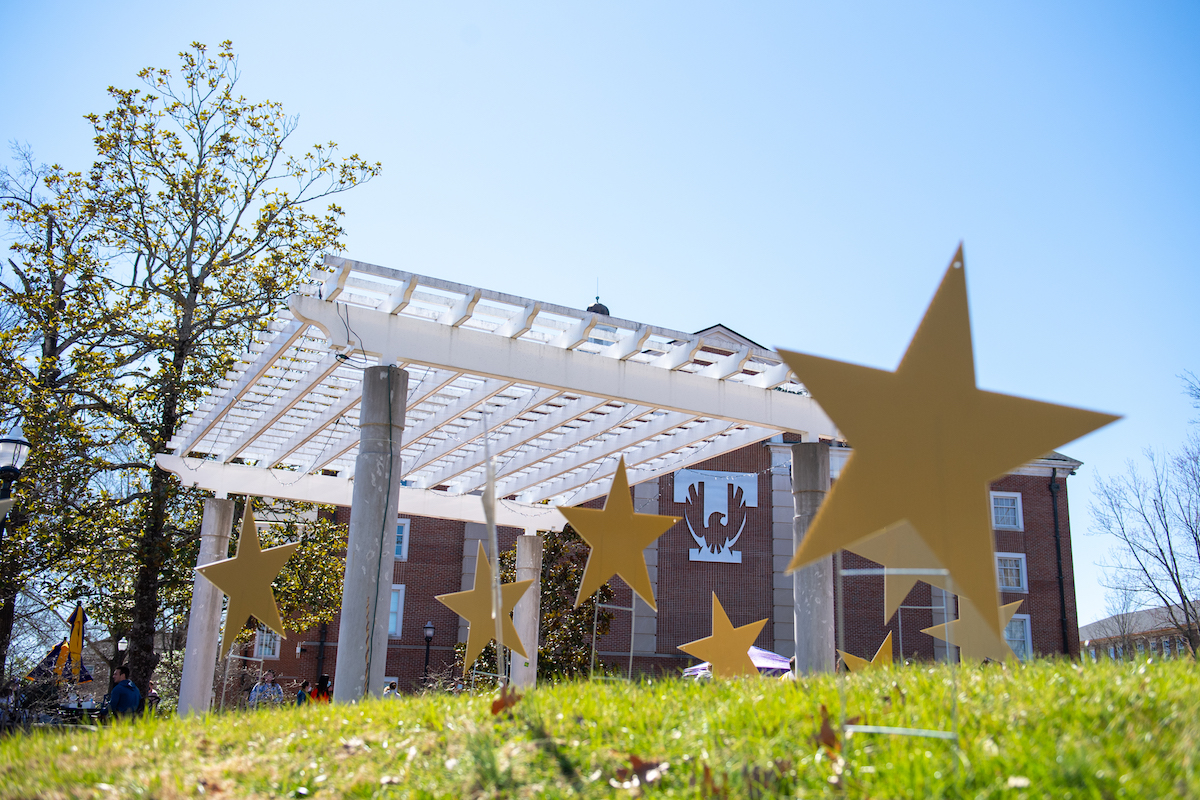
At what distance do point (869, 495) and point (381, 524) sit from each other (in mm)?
5651

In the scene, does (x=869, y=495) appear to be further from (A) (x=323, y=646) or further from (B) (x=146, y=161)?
(A) (x=323, y=646)

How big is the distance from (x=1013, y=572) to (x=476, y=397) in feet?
89.7

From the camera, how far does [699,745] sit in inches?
168

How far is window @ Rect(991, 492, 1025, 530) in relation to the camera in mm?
33188

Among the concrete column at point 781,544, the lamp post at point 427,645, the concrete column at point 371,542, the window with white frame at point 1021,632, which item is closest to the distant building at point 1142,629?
the window with white frame at point 1021,632

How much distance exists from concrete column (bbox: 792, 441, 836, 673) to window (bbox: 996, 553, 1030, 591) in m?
24.9

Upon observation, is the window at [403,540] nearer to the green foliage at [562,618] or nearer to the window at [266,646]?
the window at [266,646]

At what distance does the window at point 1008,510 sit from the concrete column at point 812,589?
2526 cm

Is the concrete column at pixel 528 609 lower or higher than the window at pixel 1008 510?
lower

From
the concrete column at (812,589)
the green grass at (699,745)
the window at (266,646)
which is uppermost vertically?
the concrete column at (812,589)

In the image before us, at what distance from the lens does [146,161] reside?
19016 mm

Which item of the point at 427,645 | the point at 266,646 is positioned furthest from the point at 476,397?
the point at 266,646

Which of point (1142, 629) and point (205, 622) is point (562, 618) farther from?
point (1142, 629)

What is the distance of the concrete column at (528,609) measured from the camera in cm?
1655
